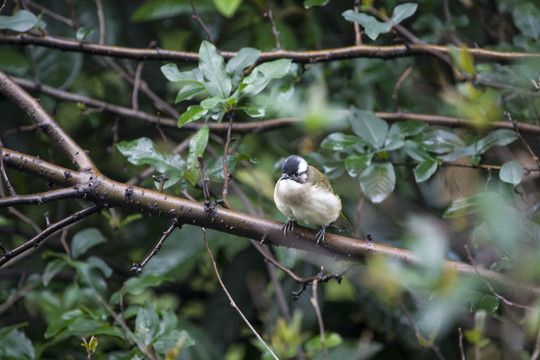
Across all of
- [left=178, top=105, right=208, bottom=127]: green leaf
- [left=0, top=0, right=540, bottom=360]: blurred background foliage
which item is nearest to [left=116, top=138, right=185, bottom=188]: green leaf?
[left=0, top=0, right=540, bottom=360]: blurred background foliage

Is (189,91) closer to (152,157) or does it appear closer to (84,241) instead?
(152,157)

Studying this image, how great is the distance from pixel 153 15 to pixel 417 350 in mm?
2224

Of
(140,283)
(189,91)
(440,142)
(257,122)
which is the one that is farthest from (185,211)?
(440,142)

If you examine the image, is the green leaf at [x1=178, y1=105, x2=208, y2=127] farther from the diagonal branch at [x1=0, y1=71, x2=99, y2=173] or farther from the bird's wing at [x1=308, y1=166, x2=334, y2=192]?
the bird's wing at [x1=308, y1=166, x2=334, y2=192]

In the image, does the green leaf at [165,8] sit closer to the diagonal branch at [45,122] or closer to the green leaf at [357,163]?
the diagonal branch at [45,122]

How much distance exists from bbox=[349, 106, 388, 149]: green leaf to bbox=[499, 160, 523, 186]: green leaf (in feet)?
1.49

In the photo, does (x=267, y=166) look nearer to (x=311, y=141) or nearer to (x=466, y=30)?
(x=311, y=141)

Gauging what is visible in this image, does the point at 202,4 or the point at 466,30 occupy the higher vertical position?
the point at 202,4

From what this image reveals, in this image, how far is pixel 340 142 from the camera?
2043mm

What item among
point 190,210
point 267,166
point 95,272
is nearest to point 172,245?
point 95,272

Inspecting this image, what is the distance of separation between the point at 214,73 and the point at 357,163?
632 millimetres

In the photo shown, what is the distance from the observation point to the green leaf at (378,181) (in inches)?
76.0

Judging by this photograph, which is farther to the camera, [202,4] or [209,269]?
[209,269]

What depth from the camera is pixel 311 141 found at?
8.80 feet
